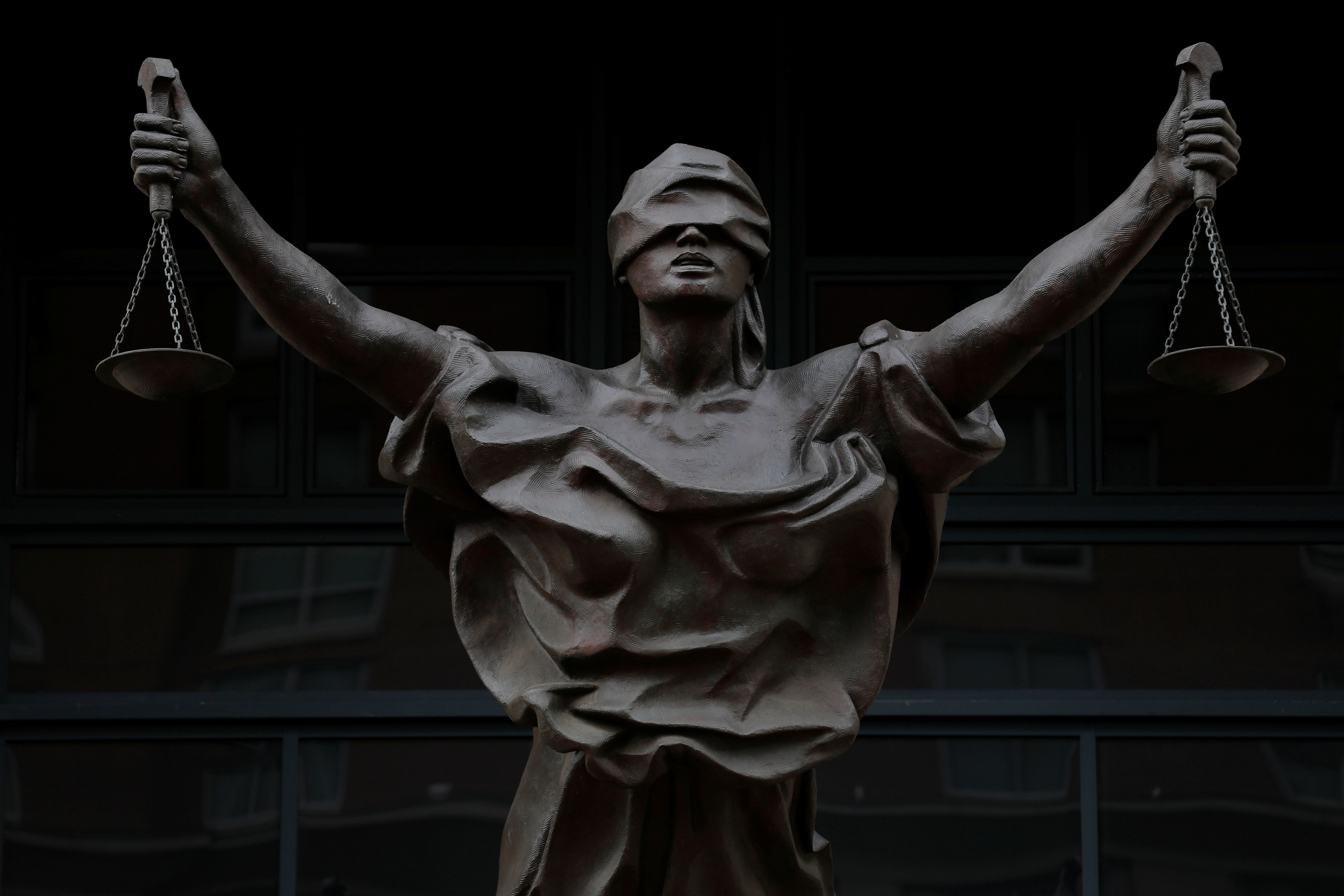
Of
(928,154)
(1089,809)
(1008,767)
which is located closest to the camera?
(1089,809)

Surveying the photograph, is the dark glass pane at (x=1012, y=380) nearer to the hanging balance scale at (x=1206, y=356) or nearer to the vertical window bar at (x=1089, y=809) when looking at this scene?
the vertical window bar at (x=1089, y=809)

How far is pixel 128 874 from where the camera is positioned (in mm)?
7277

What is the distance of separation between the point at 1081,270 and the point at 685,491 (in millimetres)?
995

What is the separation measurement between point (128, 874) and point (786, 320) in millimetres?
3060

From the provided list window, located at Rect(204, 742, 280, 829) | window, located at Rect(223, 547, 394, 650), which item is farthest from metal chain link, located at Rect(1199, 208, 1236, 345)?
window, located at Rect(204, 742, 280, 829)

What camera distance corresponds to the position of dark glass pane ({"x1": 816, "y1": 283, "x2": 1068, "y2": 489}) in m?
7.55

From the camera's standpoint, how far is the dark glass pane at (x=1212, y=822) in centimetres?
714

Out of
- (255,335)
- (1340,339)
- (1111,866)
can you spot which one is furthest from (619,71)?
(1111,866)

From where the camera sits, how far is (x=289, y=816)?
7148mm

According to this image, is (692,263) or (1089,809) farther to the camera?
(1089,809)

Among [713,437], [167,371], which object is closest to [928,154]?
[713,437]

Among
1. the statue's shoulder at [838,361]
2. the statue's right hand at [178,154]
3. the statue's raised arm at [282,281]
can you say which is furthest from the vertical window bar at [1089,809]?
the statue's right hand at [178,154]

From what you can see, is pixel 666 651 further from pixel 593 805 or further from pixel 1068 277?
pixel 1068 277

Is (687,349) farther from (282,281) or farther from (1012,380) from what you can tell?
(1012,380)
